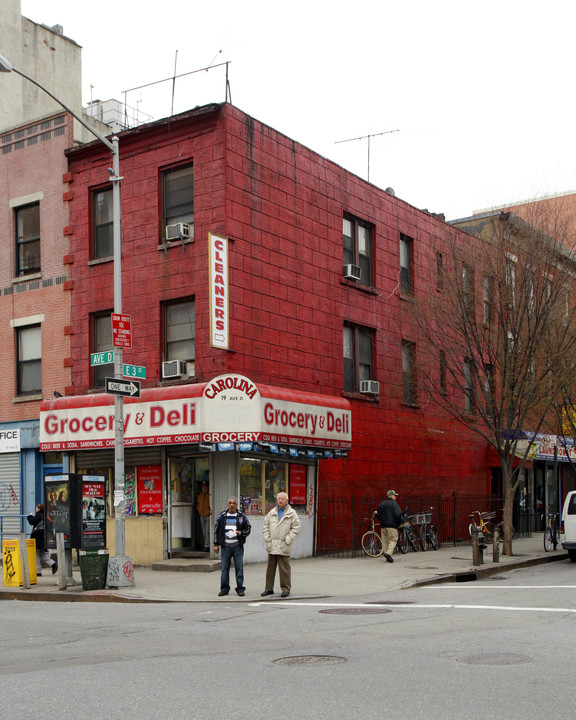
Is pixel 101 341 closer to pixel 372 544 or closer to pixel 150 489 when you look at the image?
pixel 150 489

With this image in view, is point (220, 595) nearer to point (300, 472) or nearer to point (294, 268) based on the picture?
point (300, 472)

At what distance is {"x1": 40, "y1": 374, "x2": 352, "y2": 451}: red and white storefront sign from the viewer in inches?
779

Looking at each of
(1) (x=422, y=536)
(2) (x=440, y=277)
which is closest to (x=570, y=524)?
(1) (x=422, y=536)

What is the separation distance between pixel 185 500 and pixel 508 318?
30.2 ft

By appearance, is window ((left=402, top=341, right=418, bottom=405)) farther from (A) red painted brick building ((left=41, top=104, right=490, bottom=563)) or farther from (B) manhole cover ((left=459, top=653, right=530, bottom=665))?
(B) manhole cover ((left=459, top=653, right=530, bottom=665))

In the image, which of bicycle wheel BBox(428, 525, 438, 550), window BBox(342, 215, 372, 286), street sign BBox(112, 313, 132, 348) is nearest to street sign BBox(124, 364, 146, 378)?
street sign BBox(112, 313, 132, 348)


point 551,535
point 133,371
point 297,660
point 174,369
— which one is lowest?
point 551,535

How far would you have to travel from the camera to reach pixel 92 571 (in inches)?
661

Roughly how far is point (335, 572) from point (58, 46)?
22073 mm

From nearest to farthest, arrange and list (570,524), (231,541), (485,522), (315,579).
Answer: (231,541), (315,579), (570,524), (485,522)

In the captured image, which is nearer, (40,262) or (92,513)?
(92,513)

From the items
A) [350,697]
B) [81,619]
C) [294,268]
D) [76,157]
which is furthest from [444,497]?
[350,697]

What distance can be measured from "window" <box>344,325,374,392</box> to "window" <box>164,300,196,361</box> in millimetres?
5549

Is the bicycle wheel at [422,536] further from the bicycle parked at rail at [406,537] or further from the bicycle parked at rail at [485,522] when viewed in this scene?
the bicycle parked at rail at [485,522]
